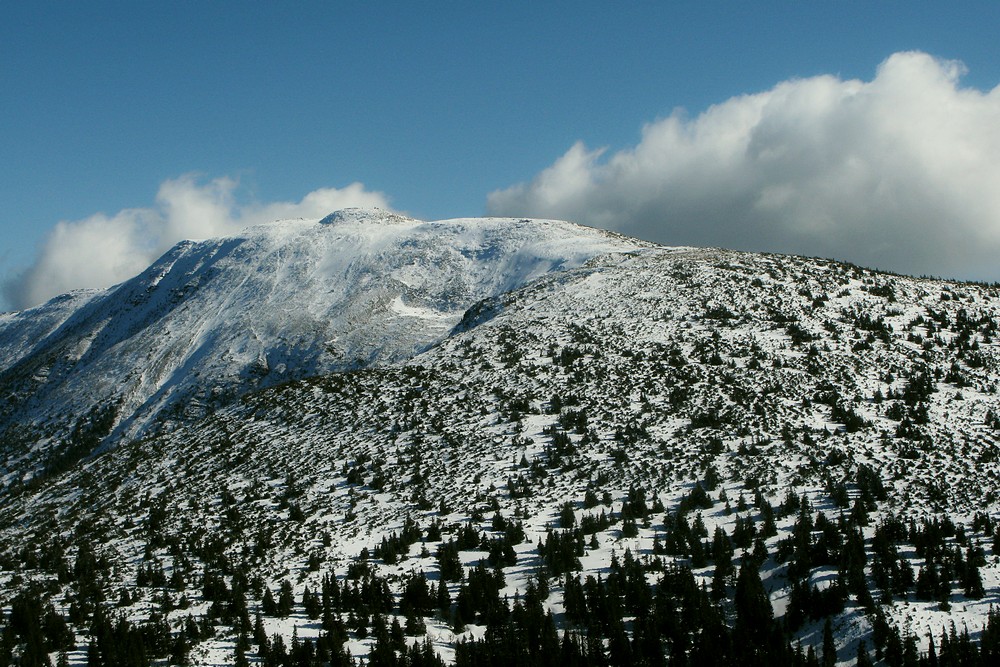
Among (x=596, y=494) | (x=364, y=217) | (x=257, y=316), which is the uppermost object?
(x=364, y=217)

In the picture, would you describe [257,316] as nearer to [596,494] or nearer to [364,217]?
[364,217]

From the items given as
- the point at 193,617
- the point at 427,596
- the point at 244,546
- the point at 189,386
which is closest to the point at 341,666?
the point at 427,596

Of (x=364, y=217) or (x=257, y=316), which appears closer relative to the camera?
(x=257, y=316)

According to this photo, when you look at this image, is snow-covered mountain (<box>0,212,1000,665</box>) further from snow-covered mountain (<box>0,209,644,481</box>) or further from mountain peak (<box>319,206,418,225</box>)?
mountain peak (<box>319,206,418,225</box>)

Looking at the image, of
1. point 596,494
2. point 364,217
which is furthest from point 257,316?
point 596,494

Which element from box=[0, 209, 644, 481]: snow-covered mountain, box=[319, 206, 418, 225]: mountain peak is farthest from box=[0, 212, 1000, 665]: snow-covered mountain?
box=[319, 206, 418, 225]: mountain peak

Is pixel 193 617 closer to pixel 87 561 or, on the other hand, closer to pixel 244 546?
pixel 244 546
